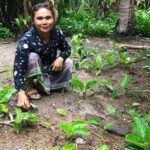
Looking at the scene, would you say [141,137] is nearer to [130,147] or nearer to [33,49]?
[130,147]

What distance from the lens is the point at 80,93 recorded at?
12.6 ft

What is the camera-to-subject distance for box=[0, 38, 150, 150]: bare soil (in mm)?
2844

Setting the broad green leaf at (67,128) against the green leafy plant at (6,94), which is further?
the green leafy plant at (6,94)

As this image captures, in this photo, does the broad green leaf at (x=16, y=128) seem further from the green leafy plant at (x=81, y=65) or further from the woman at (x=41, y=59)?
the green leafy plant at (x=81, y=65)

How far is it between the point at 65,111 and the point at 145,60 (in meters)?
2.36

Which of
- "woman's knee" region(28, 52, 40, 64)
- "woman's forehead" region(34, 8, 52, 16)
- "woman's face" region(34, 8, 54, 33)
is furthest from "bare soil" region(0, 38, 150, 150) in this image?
"woman's forehead" region(34, 8, 52, 16)

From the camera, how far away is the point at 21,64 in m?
3.46

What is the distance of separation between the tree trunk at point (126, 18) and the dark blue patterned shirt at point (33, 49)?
3.09 m

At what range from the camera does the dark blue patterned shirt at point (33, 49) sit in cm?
344

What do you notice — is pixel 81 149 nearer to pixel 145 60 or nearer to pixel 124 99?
pixel 124 99

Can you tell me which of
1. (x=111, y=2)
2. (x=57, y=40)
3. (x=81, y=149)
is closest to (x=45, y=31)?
(x=57, y=40)

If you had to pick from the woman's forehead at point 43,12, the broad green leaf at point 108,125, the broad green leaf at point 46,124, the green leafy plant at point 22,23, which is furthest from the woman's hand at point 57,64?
the green leafy plant at point 22,23

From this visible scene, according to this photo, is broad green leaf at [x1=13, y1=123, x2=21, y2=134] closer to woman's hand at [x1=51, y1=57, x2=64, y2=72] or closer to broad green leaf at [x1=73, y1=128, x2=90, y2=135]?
broad green leaf at [x1=73, y1=128, x2=90, y2=135]

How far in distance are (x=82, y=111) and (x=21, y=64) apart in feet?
2.32
